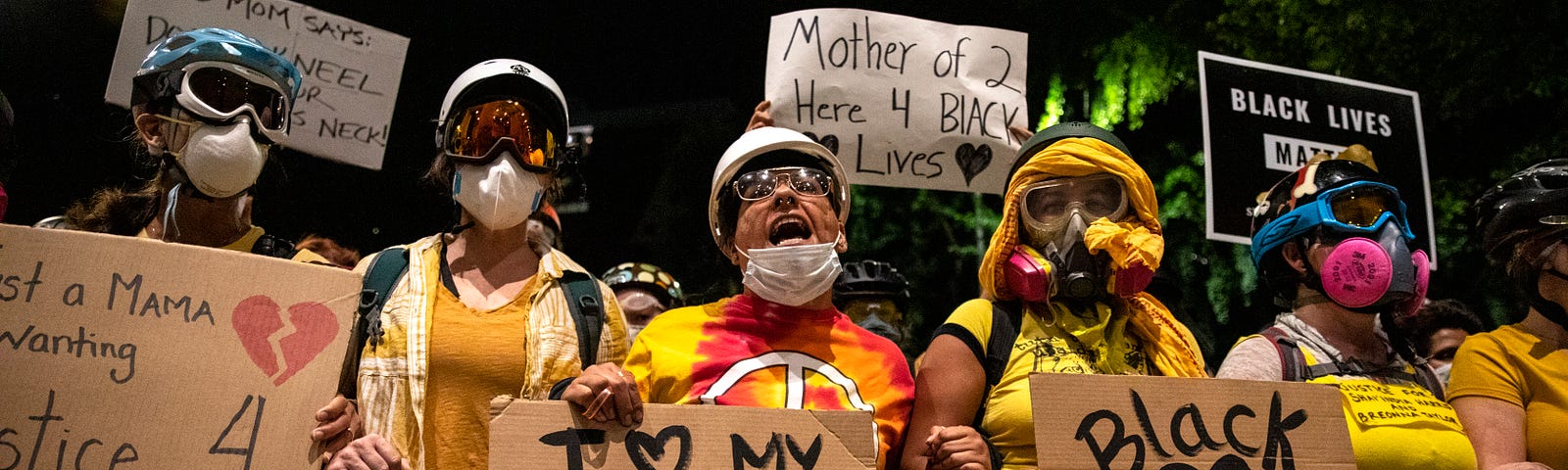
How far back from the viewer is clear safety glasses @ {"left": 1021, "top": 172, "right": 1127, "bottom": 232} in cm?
322

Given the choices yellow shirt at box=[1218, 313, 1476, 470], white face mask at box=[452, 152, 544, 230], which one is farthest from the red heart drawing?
yellow shirt at box=[1218, 313, 1476, 470]

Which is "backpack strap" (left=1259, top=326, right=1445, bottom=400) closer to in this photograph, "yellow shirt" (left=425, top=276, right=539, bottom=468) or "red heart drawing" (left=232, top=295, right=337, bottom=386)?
"yellow shirt" (left=425, top=276, right=539, bottom=468)

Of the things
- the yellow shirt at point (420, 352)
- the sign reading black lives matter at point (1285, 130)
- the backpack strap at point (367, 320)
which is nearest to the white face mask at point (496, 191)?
the yellow shirt at point (420, 352)

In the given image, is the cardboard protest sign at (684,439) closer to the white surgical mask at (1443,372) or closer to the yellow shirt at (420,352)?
the yellow shirt at (420,352)

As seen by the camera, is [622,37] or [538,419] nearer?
[538,419]

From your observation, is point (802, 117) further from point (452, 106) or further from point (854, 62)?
point (452, 106)

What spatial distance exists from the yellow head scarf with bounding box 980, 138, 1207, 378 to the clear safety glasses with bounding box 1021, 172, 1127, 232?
0.08 ft

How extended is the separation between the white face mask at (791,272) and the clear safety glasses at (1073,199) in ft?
2.08

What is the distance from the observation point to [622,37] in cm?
642

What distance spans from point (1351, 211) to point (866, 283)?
7.96 feet

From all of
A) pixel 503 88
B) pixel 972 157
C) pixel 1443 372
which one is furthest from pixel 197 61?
pixel 1443 372

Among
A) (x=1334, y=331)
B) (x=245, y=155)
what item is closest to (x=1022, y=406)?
(x=1334, y=331)

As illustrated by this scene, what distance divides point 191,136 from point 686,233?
12.0ft

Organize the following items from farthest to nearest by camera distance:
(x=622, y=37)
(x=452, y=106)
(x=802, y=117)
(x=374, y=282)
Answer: (x=622, y=37) → (x=802, y=117) → (x=452, y=106) → (x=374, y=282)
